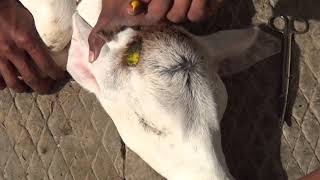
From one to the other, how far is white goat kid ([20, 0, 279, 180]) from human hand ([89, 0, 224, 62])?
0.08ft

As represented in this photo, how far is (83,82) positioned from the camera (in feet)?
5.40

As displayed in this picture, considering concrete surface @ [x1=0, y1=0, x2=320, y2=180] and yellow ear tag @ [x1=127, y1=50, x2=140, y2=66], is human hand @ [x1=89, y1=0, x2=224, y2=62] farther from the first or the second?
concrete surface @ [x1=0, y1=0, x2=320, y2=180]

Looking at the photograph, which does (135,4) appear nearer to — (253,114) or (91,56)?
(91,56)

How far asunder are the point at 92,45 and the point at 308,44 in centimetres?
97

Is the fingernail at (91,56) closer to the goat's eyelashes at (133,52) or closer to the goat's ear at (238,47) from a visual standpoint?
the goat's eyelashes at (133,52)

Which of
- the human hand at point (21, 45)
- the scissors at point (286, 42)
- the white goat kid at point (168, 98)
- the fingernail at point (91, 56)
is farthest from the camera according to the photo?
the scissors at point (286, 42)

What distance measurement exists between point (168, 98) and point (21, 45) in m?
0.65

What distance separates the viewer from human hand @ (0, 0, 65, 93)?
6.18 ft

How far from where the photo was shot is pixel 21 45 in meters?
1.90

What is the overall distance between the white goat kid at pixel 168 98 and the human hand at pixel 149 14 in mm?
23

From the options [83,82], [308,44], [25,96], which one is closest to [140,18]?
[83,82]

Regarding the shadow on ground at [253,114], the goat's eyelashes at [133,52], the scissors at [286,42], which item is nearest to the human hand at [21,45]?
the goat's eyelashes at [133,52]

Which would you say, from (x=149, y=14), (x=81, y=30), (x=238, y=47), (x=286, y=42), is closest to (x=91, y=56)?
(x=81, y=30)

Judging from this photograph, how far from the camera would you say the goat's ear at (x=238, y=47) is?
63.7 inches
